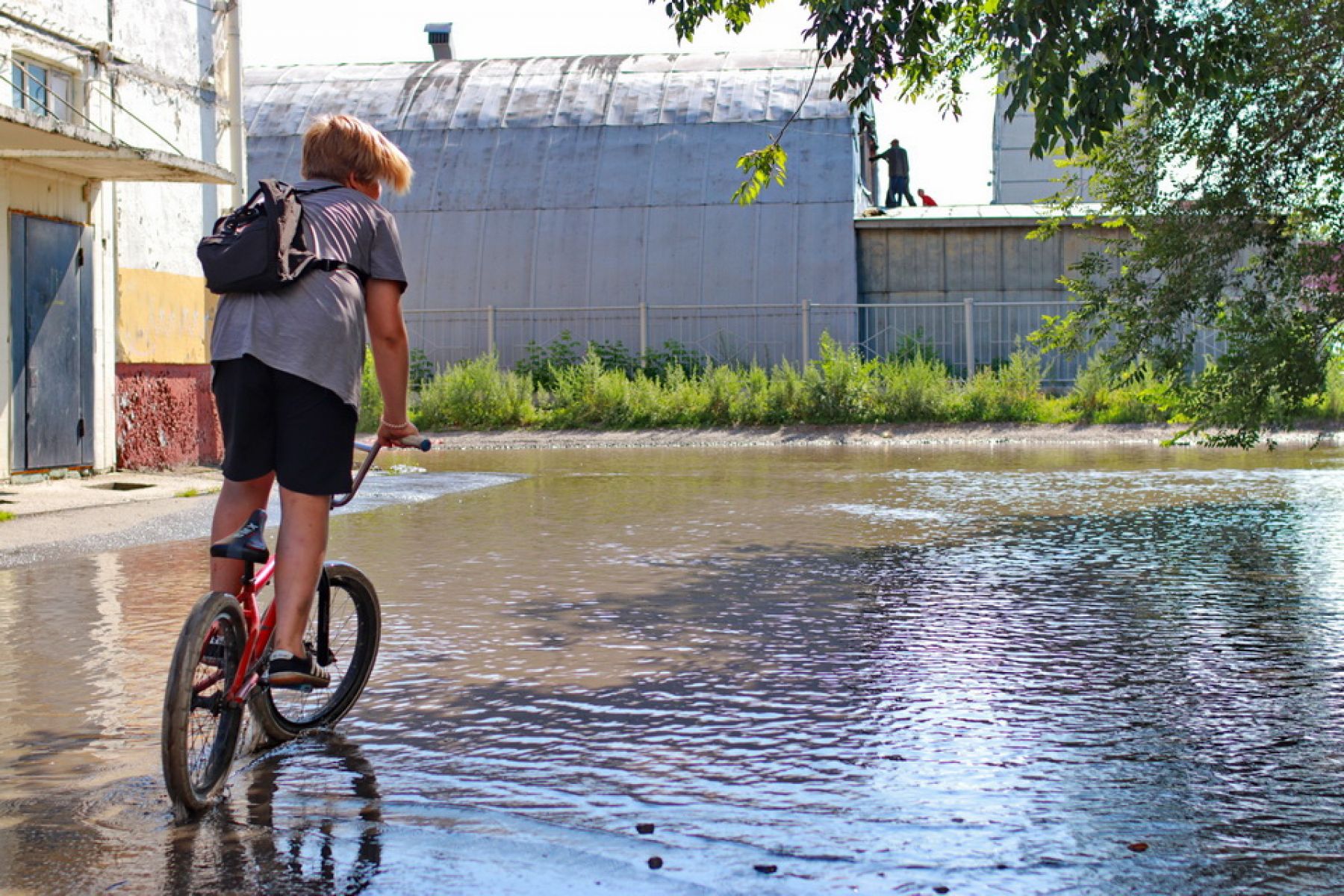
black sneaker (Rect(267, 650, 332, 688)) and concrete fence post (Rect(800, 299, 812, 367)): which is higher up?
concrete fence post (Rect(800, 299, 812, 367))

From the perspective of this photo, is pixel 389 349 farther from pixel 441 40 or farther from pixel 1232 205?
pixel 441 40

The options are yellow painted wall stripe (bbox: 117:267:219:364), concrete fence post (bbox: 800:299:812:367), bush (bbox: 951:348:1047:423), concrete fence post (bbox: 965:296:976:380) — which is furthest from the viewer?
concrete fence post (bbox: 800:299:812:367)

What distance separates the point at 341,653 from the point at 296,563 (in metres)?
0.76

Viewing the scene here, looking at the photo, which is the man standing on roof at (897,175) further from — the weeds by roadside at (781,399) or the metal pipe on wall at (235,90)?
the metal pipe on wall at (235,90)

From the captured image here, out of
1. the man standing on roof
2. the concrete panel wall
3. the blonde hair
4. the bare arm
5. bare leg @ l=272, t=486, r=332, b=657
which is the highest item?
the man standing on roof

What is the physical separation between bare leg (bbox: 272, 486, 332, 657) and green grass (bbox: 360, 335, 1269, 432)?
20778 millimetres

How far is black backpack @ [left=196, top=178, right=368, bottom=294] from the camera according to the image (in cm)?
407

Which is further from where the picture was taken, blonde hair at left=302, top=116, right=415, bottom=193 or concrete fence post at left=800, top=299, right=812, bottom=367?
concrete fence post at left=800, top=299, right=812, bottom=367

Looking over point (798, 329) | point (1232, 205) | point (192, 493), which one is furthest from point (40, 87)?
point (798, 329)

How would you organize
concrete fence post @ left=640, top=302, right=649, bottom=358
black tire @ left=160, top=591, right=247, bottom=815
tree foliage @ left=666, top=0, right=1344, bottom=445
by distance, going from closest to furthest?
black tire @ left=160, top=591, right=247, bottom=815 → tree foliage @ left=666, top=0, right=1344, bottom=445 → concrete fence post @ left=640, top=302, right=649, bottom=358

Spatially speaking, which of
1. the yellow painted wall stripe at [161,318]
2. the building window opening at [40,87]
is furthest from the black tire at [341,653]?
the yellow painted wall stripe at [161,318]

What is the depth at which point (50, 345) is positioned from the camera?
14.0 metres

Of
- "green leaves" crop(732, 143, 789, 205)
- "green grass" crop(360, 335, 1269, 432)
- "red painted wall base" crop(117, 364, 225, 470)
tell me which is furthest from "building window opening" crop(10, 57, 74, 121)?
"green grass" crop(360, 335, 1269, 432)

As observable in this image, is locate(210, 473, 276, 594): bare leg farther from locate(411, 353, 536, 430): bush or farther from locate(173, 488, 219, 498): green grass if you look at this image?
locate(411, 353, 536, 430): bush
